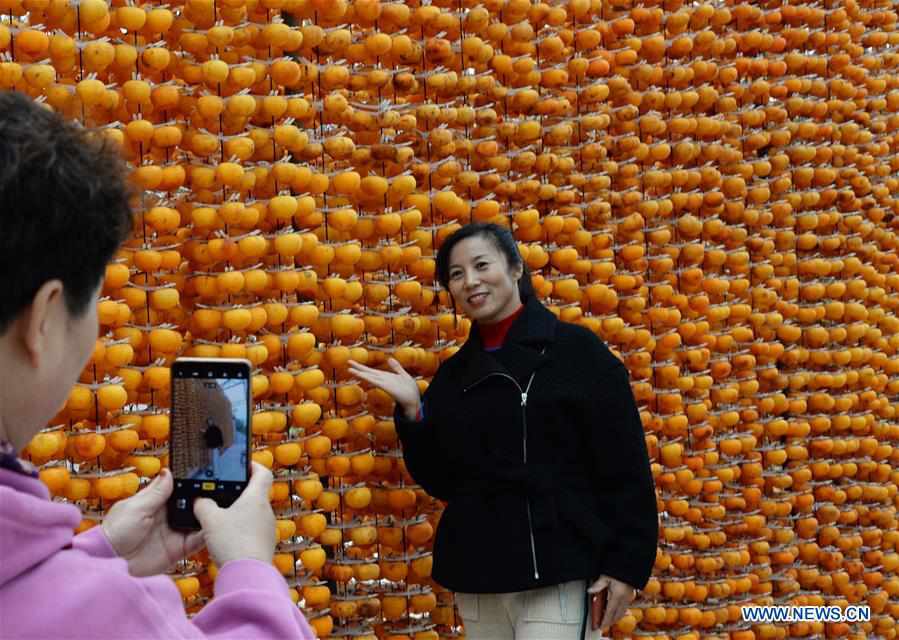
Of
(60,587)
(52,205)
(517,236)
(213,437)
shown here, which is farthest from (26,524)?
(517,236)

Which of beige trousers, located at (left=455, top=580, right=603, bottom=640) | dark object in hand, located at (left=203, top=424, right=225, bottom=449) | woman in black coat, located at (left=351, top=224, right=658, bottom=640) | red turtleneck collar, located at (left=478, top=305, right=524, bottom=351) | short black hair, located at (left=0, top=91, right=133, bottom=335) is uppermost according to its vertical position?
short black hair, located at (left=0, top=91, right=133, bottom=335)

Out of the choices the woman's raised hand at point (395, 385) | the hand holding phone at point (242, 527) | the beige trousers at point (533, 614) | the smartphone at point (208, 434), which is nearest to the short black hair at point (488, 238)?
the woman's raised hand at point (395, 385)

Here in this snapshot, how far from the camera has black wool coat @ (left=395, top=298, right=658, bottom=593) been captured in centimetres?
272

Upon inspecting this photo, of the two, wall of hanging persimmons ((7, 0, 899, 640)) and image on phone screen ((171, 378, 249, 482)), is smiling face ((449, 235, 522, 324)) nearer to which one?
wall of hanging persimmons ((7, 0, 899, 640))

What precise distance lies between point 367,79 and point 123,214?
2.19 metres

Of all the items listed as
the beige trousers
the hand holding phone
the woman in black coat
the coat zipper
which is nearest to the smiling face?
the woman in black coat

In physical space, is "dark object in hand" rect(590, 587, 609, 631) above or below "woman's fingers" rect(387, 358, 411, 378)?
below

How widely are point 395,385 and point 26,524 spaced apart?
2.06 meters

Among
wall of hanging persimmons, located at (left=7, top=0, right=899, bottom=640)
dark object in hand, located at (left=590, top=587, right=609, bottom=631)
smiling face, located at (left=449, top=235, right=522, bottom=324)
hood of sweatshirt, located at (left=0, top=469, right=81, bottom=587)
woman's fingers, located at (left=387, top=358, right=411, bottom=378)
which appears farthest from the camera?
woman's fingers, located at (left=387, top=358, right=411, bottom=378)

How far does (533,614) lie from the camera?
8.98ft

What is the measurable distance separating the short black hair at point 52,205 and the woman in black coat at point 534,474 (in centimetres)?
188

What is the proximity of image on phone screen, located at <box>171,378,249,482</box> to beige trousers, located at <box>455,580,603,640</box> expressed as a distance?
1.43m

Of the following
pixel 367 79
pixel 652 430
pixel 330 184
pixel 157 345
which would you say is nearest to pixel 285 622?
pixel 157 345

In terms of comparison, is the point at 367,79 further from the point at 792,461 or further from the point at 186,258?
the point at 792,461
